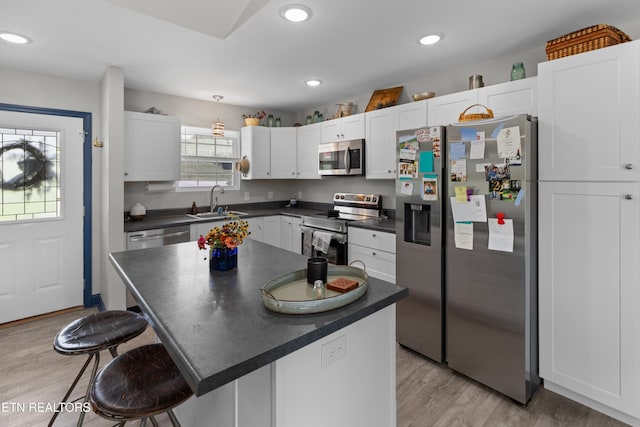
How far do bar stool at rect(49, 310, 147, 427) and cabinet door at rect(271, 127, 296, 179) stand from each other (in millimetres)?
3166

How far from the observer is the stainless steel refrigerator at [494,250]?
2.05 m

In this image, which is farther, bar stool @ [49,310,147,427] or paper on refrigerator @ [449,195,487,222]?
paper on refrigerator @ [449,195,487,222]

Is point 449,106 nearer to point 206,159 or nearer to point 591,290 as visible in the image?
point 591,290

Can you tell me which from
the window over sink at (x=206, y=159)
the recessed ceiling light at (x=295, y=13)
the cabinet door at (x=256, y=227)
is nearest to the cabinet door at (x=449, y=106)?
the recessed ceiling light at (x=295, y=13)

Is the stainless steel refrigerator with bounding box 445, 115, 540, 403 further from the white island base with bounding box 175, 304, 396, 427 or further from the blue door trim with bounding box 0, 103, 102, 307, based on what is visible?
the blue door trim with bounding box 0, 103, 102, 307

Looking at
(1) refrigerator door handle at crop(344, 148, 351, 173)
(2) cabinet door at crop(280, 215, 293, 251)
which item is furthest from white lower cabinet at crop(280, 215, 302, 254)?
(1) refrigerator door handle at crop(344, 148, 351, 173)

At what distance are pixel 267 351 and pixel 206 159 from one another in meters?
4.08

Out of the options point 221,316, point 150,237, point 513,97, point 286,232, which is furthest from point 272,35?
point 286,232

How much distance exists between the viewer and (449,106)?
2957 millimetres

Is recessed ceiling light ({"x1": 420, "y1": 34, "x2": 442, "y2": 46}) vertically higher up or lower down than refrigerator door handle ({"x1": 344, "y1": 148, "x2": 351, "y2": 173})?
higher up

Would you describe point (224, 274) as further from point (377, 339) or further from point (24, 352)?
point (24, 352)

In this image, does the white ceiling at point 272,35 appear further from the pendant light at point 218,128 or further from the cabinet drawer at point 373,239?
the cabinet drawer at point 373,239

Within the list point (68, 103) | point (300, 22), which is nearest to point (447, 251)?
point (300, 22)

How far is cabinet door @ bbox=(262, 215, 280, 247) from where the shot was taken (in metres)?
4.45
